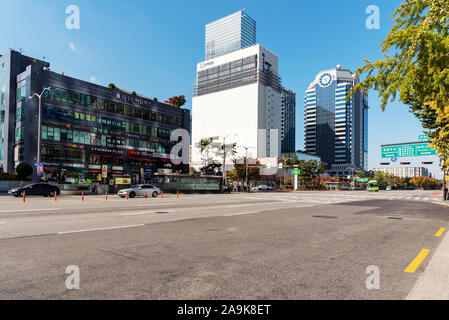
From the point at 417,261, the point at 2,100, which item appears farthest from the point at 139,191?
the point at 2,100

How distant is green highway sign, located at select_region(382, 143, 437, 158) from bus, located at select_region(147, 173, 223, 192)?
90.9 ft

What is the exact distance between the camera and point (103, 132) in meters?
60.9

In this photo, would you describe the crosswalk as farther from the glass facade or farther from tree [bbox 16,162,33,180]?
the glass facade

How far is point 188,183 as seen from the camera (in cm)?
4778

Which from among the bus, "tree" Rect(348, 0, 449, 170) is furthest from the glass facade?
"tree" Rect(348, 0, 449, 170)

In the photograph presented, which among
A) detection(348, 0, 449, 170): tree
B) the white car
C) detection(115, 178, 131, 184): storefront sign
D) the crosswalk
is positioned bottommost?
the crosswalk

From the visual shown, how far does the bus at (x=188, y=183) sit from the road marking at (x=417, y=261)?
134 ft

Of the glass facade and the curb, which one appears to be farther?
the glass facade

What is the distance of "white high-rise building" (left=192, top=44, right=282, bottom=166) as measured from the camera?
160 m

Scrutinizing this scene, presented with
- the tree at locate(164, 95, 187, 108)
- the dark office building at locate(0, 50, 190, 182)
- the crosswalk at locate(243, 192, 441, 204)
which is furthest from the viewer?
the tree at locate(164, 95, 187, 108)

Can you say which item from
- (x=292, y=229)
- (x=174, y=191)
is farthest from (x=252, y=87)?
(x=292, y=229)

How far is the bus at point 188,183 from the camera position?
4600cm

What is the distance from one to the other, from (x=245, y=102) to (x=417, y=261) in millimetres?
164296

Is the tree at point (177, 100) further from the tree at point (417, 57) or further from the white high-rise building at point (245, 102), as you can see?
the tree at point (417, 57)
